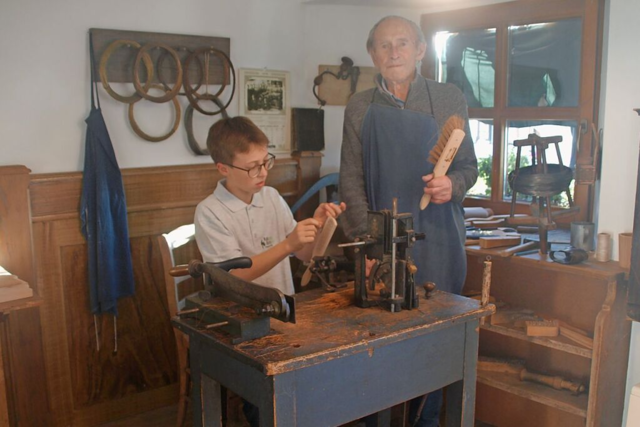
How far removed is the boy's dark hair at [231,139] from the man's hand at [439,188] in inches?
23.4

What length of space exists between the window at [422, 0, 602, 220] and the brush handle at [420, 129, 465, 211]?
957 millimetres

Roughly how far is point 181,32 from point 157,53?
0.18m

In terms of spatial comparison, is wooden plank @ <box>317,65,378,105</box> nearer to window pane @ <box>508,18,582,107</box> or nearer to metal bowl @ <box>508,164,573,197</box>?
window pane @ <box>508,18,582,107</box>

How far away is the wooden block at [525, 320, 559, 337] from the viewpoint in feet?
8.59

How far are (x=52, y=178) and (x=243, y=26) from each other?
4.00 feet

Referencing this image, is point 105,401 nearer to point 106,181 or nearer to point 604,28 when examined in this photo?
point 106,181

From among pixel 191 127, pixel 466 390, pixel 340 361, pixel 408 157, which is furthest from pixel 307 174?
pixel 340 361

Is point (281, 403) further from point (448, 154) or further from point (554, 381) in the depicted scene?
point (554, 381)

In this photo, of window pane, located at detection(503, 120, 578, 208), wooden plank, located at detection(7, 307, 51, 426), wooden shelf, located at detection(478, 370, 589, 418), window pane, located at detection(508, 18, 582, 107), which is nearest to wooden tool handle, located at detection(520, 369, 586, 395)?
wooden shelf, located at detection(478, 370, 589, 418)

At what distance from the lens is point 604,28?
9.41ft

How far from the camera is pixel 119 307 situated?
3.05m

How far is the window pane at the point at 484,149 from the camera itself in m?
3.40

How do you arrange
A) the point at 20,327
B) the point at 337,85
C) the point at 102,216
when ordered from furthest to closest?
the point at 337,85, the point at 102,216, the point at 20,327

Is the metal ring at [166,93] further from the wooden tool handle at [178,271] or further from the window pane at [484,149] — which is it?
the window pane at [484,149]
